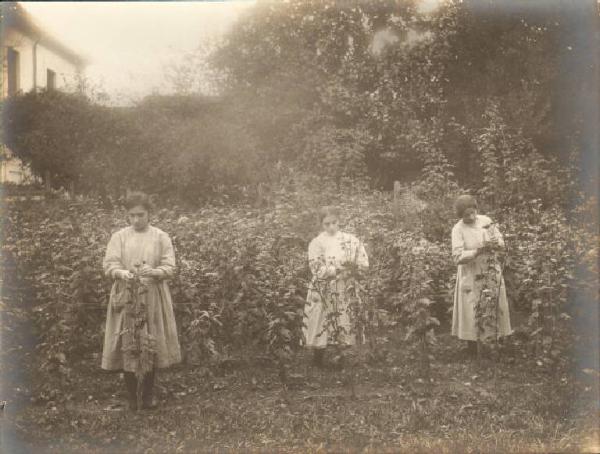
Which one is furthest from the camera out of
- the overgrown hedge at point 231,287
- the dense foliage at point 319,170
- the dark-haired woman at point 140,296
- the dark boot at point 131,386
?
the dense foliage at point 319,170

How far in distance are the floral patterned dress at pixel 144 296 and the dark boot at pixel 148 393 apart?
0.11 m

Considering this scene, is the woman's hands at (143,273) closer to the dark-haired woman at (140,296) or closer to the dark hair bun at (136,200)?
the dark-haired woman at (140,296)

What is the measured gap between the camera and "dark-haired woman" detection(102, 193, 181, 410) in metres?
4.46

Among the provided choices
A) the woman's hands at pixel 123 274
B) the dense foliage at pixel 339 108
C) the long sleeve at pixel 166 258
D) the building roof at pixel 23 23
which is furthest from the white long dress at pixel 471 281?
the dense foliage at pixel 339 108

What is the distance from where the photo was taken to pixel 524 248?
19.5ft

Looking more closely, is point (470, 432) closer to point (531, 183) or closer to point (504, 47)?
point (531, 183)

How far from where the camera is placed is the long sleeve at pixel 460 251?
5582 millimetres

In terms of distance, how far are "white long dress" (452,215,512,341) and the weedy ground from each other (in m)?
0.28

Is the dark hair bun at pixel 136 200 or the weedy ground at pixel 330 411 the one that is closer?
the weedy ground at pixel 330 411

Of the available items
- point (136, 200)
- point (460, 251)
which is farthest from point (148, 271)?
point (460, 251)

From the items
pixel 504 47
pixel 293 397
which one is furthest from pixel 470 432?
pixel 504 47

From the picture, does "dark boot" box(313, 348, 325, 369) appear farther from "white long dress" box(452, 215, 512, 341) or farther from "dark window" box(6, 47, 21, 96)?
"dark window" box(6, 47, 21, 96)

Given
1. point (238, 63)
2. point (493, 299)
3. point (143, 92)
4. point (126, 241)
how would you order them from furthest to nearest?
point (238, 63)
point (143, 92)
point (493, 299)
point (126, 241)

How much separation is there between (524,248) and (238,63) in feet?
32.6
